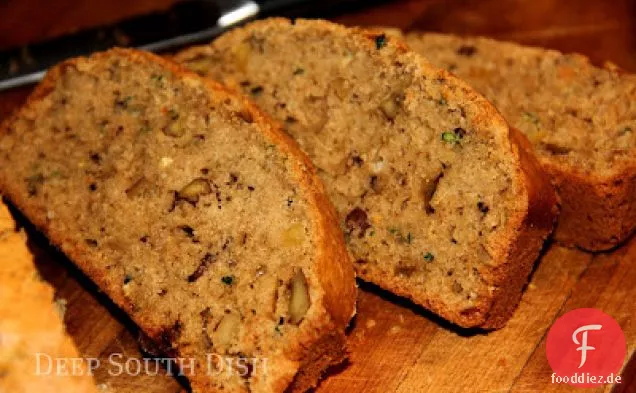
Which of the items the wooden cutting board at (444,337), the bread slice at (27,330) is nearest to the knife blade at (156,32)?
the bread slice at (27,330)

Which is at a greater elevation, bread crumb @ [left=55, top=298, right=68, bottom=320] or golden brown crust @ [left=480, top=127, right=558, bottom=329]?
golden brown crust @ [left=480, top=127, right=558, bottom=329]

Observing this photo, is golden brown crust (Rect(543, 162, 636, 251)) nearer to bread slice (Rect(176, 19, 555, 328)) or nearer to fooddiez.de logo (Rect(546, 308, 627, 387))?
bread slice (Rect(176, 19, 555, 328))

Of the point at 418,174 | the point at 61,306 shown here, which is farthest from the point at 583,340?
the point at 61,306

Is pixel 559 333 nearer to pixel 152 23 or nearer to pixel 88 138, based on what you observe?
pixel 88 138

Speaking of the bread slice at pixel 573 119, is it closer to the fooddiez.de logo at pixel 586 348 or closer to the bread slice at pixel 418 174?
the bread slice at pixel 418 174

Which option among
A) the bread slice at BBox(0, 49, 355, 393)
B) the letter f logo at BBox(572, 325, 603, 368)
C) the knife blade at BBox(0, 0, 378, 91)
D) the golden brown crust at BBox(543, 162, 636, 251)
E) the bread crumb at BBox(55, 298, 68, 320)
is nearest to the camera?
the bread slice at BBox(0, 49, 355, 393)

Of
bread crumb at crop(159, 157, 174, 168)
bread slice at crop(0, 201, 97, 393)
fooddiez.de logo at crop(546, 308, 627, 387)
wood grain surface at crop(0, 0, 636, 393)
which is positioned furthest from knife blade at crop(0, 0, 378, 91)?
fooddiez.de logo at crop(546, 308, 627, 387)

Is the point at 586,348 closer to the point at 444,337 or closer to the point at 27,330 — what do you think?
the point at 444,337
